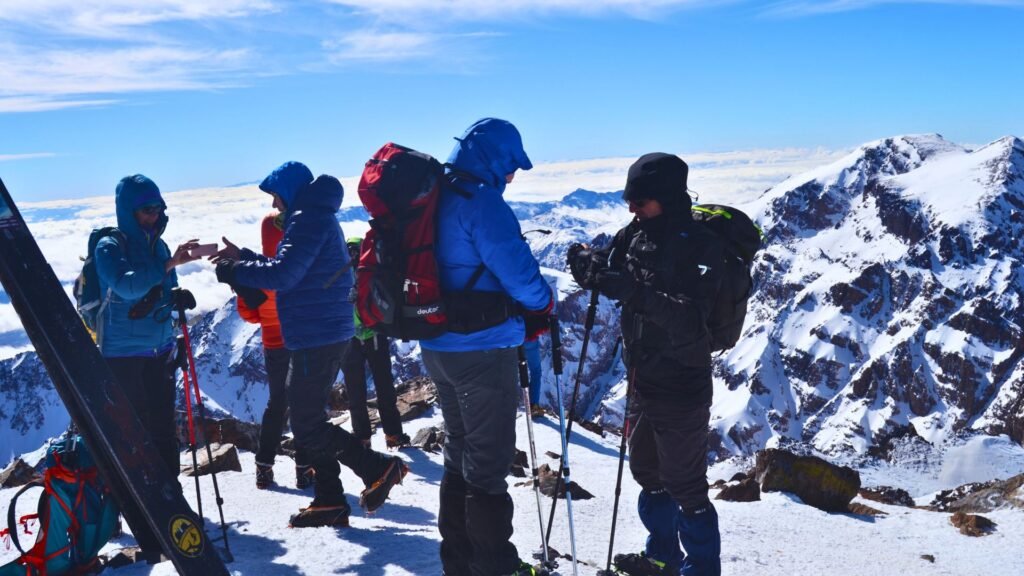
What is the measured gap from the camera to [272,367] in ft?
27.8

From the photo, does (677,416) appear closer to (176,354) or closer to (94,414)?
(94,414)

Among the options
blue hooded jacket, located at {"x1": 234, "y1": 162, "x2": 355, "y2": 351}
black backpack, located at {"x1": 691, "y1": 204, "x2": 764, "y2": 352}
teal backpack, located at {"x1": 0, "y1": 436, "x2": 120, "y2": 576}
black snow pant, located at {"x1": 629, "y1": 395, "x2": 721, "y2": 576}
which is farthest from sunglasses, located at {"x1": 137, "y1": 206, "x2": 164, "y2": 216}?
black backpack, located at {"x1": 691, "y1": 204, "x2": 764, "y2": 352}

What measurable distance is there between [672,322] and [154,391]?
486 cm

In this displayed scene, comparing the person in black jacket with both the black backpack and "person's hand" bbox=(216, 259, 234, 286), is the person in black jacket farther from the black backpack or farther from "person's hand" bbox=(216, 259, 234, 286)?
"person's hand" bbox=(216, 259, 234, 286)

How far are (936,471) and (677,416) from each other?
52142mm

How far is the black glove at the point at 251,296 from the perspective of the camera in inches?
274

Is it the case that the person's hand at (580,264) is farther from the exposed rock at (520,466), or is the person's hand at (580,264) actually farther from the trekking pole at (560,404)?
the exposed rock at (520,466)

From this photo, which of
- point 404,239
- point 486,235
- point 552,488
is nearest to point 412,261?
point 404,239

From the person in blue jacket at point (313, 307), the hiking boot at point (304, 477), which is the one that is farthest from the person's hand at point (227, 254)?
the hiking boot at point (304, 477)

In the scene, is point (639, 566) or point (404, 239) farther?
point (639, 566)

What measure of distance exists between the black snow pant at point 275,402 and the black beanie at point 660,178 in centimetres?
419

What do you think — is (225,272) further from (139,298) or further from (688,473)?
(688,473)

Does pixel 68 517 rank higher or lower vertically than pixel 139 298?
lower

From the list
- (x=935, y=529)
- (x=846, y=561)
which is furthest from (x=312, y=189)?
(x=935, y=529)
